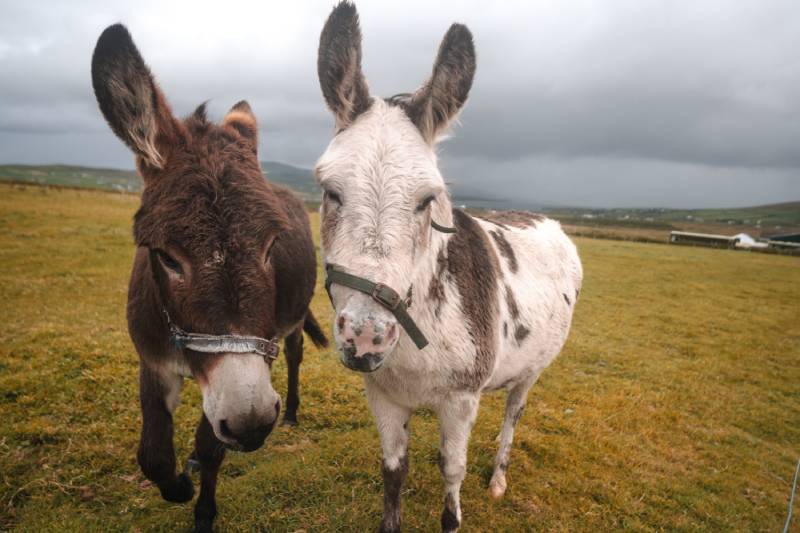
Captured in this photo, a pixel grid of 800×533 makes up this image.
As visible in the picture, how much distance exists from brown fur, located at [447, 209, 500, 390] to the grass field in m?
2.17

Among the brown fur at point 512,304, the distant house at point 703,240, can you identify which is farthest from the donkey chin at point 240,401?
the distant house at point 703,240

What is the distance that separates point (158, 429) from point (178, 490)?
0.62 meters

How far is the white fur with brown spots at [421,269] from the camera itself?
2.09 m

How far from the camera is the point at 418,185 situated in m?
2.19

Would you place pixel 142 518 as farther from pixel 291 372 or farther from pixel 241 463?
pixel 291 372

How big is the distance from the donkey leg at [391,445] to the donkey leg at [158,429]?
5.30ft

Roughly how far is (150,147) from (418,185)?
5.12 feet

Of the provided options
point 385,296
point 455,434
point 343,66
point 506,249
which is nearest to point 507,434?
point 455,434

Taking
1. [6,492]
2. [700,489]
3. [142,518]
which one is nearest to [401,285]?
[142,518]

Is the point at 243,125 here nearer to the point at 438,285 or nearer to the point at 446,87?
the point at 446,87

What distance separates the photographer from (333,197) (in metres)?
2.27

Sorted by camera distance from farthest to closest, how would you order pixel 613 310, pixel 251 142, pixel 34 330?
pixel 613 310 < pixel 34 330 < pixel 251 142

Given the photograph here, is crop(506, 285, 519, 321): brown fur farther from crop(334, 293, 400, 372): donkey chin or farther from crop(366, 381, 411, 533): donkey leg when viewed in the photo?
crop(334, 293, 400, 372): donkey chin

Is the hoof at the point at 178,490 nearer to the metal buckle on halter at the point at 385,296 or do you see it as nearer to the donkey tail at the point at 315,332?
the donkey tail at the point at 315,332
